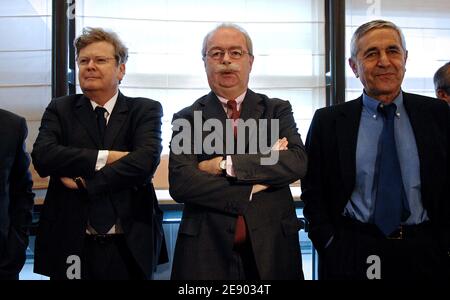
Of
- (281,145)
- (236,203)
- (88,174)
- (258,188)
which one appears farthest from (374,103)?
(88,174)

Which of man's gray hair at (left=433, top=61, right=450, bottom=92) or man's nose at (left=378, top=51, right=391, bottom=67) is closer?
man's nose at (left=378, top=51, right=391, bottom=67)

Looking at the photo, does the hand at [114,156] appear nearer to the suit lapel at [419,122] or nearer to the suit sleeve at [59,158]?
the suit sleeve at [59,158]

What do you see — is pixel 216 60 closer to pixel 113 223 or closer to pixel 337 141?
pixel 337 141

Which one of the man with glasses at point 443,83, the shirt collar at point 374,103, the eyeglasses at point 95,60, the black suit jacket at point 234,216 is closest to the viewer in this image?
the black suit jacket at point 234,216

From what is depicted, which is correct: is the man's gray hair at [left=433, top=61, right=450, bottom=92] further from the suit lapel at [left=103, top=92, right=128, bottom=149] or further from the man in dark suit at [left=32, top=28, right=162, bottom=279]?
the suit lapel at [left=103, top=92, right=128, bottom=149]

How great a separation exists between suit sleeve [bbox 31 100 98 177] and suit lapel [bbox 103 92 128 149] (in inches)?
4.3

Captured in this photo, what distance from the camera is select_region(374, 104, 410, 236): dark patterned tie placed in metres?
2.04

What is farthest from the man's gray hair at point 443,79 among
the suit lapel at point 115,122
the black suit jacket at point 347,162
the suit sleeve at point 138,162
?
the suit lapel at point 115,122

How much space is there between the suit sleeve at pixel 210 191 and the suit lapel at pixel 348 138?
0.45m

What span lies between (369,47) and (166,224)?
1874 millimetres

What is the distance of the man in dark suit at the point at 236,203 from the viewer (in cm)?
203

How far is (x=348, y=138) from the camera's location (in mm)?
2211

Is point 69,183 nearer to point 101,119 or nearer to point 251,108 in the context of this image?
point 101,119
